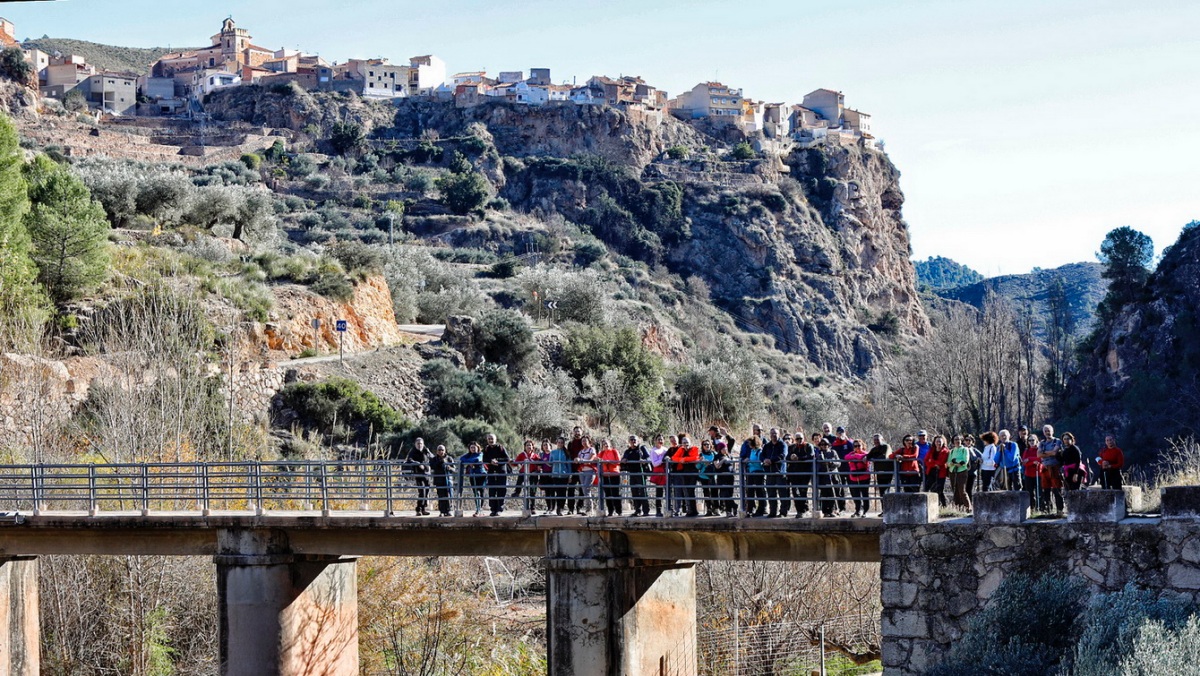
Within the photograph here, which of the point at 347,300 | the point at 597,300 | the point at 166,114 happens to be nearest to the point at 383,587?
the point at 347,300

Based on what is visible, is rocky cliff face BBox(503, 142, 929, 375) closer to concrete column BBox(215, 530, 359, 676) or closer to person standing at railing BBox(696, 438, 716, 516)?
concrete column BBox(215, 530, 359, 676)

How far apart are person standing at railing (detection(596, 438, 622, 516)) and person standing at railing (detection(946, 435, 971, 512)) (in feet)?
15.3

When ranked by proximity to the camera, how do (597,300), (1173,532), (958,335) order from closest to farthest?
(1173,532)
(958,335)
(597,300)

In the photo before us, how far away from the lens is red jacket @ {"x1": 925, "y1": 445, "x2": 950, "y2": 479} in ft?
60.2

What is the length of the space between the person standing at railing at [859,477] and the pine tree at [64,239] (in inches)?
1384

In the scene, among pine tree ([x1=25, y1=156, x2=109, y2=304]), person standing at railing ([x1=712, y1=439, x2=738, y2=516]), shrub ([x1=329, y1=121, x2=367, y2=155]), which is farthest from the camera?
shrub ([x1=329, y1=121, x2=367, y2=155])

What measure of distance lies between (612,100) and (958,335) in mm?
88813

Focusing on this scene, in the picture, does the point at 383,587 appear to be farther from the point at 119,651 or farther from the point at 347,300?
the point at 347,300

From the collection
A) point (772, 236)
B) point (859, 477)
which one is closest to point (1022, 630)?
point (859, 477)

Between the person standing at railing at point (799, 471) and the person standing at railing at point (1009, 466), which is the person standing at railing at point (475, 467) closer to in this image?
the person standing at railing at point (799, 471)

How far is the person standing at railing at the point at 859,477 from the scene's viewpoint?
1789 cm

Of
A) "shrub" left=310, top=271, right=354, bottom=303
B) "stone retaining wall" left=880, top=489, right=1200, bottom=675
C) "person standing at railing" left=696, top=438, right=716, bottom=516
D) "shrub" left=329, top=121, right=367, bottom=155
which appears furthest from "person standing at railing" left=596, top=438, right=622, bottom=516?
"shrub" left=329, top=121, right=367, bottom=155

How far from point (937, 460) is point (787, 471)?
2.12 m

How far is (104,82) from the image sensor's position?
15075cm
